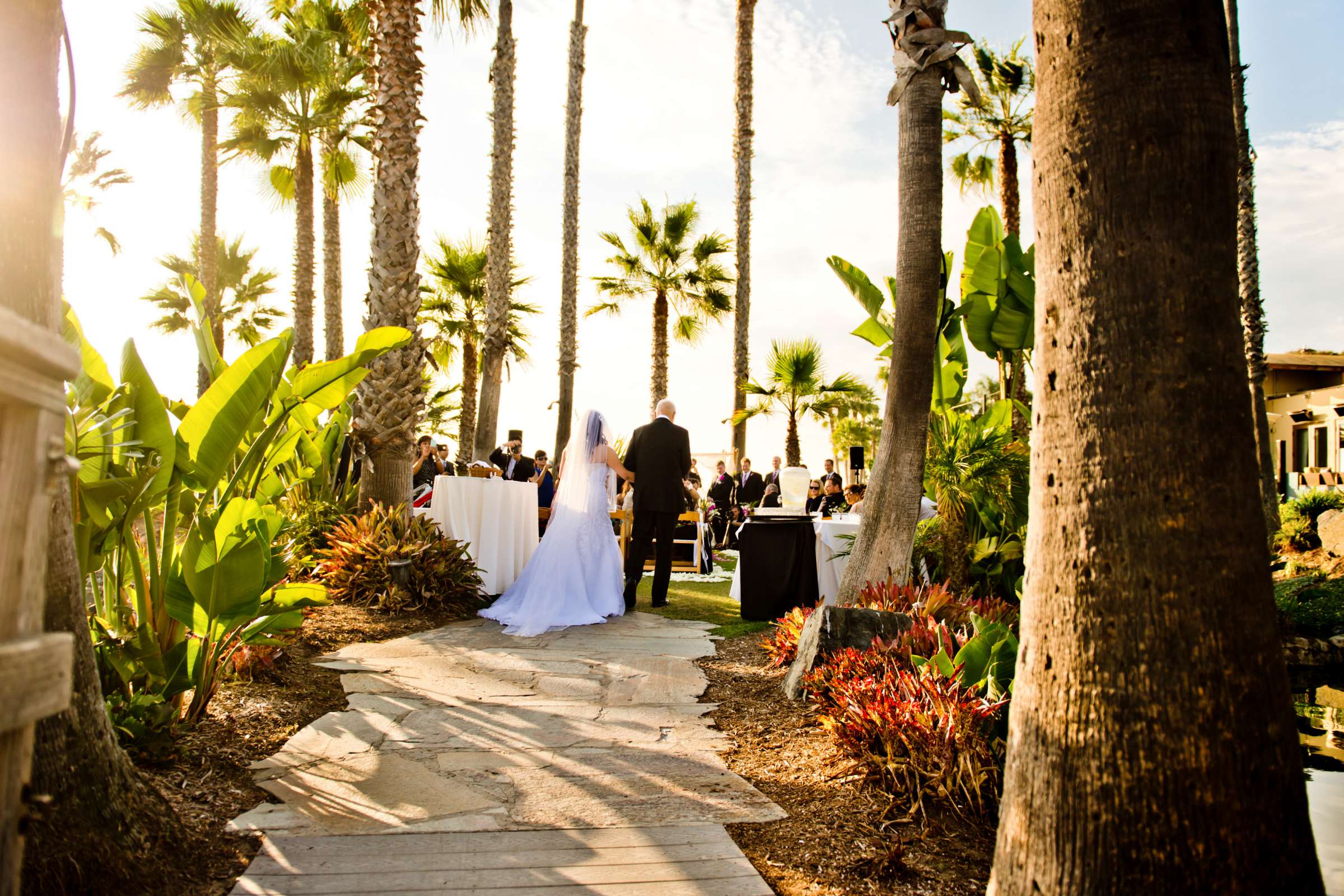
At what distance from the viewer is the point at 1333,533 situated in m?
13.7

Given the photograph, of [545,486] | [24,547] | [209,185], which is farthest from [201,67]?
[24,547]

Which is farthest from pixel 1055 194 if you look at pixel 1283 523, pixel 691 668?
pixel 1283 523

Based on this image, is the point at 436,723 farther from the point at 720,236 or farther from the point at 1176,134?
the point at 720,236

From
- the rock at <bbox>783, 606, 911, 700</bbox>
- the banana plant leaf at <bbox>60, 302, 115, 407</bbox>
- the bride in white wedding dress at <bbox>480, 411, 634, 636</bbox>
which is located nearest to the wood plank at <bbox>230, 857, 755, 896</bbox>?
the rock at <bbox>783, 606, 911, 700</bbox>

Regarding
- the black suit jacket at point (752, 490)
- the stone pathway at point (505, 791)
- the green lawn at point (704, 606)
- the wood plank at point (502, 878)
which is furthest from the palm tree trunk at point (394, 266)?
the black suit jacket at point (752, 490)

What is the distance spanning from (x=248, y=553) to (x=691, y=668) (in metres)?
3.51

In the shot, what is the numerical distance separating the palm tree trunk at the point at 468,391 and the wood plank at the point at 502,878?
71.3ft

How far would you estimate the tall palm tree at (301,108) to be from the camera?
56.4ft

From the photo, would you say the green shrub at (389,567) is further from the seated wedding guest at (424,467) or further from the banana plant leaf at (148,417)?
the banana plant leaf at (148,417)

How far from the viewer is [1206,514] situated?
6.67 feet

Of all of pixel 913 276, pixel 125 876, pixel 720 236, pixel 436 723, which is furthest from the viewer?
pixel 720 236

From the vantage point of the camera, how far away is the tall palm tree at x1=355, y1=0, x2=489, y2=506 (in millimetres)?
9125

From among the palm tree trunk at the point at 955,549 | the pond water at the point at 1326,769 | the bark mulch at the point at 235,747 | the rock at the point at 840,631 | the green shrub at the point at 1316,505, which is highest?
the green shrub at the point at 1316,505

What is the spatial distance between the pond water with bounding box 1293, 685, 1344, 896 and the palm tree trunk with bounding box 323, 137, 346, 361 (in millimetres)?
16747
